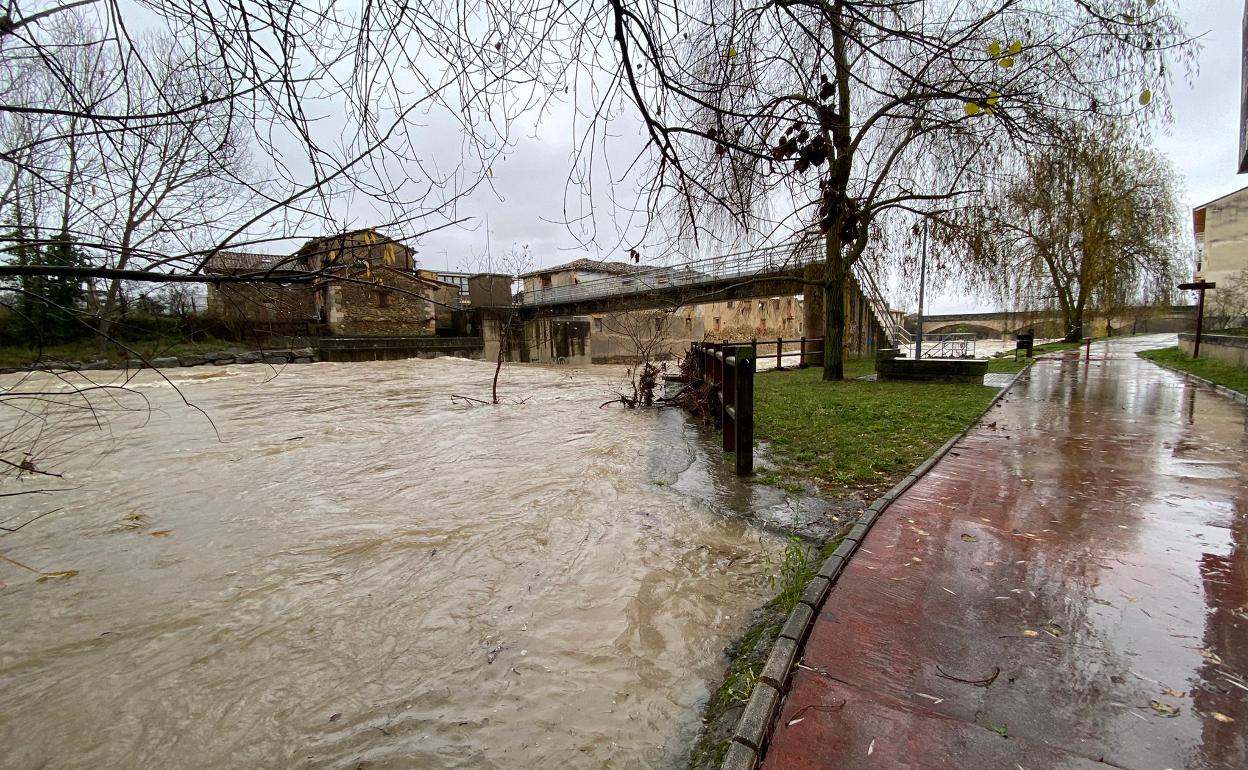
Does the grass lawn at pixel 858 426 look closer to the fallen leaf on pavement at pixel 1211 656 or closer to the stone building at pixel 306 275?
the fallen leaf on pavement at pixel 1211 656

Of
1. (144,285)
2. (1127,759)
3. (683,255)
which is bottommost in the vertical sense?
(1127,759)

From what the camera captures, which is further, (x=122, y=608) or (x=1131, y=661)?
(x=122, y=608)

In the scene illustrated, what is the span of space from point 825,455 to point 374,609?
507cm

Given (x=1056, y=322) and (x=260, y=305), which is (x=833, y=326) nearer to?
(x=260, y=305)

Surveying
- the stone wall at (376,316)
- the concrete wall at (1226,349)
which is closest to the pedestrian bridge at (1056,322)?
the concrete wall at (1226,349)

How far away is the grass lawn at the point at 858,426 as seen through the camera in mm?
5676

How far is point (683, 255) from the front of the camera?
13.7 feet

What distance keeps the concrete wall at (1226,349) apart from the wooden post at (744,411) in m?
15.1

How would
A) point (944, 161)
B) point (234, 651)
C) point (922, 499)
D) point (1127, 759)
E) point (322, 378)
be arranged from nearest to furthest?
point (1127, 759)
point (234, 651)
point (922, 499)
point (944, 161)
point (322, 378)

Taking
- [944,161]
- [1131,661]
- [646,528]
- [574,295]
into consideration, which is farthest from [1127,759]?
[574,295]

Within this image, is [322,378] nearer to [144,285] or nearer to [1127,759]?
[144,285]

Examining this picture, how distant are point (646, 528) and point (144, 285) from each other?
369cm

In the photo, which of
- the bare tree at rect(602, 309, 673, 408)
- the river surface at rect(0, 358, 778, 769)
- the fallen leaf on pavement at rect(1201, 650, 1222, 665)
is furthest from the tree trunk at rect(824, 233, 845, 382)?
the fallen leaf on pavement at rect(1201, 650, 1222, 665)

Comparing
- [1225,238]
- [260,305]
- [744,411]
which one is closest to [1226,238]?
[1225,238]
